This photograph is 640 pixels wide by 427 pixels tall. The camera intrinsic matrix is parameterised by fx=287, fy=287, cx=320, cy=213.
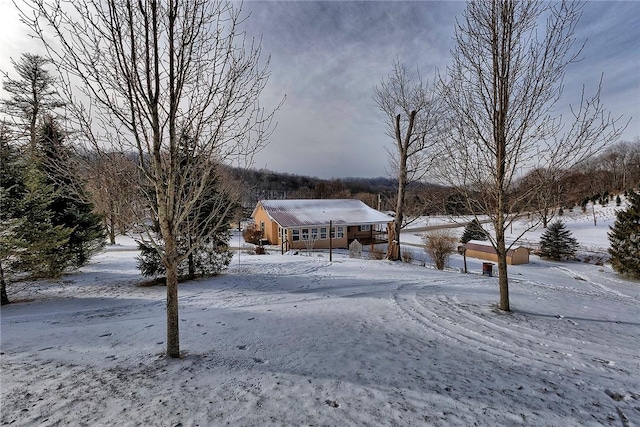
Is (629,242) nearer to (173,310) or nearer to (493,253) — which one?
(493,253)

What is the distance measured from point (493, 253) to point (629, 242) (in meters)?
7.70

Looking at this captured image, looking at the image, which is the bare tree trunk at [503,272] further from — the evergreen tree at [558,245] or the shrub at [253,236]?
the evergreen tree at [558,245]

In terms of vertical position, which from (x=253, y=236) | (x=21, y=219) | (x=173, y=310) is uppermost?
(x=21, y=219)

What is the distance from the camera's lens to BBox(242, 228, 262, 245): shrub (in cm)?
2689

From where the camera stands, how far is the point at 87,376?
10.7 ft

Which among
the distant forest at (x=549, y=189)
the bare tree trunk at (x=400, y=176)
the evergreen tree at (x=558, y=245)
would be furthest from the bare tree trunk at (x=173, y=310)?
the evergreen tree at (x=558, y=245)

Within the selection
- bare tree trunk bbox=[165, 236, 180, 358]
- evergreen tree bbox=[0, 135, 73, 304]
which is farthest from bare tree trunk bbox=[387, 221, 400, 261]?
evergreen tree bbox=[0, 135, 73, 304]

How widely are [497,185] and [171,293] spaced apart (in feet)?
19.9

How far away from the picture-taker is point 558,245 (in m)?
23.8

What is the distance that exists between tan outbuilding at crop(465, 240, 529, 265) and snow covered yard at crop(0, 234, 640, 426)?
1605cm

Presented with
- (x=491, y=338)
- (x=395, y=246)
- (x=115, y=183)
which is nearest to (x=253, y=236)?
(x=395, y=246)

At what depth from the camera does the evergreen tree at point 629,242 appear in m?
16.1

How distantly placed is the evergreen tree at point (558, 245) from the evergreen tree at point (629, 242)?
6.53m

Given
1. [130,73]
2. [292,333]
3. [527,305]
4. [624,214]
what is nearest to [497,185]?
[527,305]
